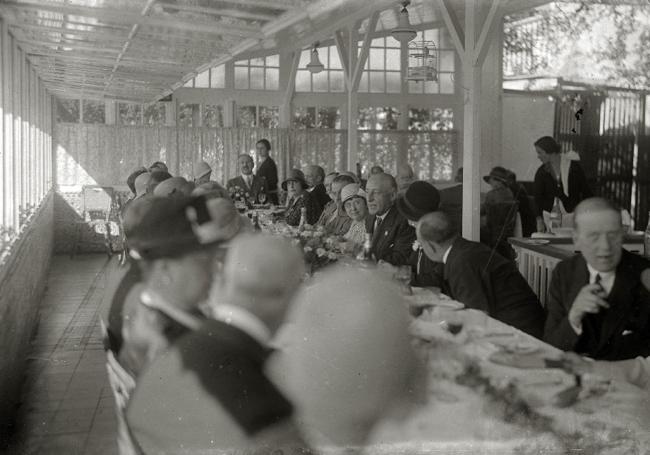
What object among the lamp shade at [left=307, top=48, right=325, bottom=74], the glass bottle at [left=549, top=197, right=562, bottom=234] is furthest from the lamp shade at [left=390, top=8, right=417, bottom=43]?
the glass bottle at [left=549, top=197, right=562, bottom=234]

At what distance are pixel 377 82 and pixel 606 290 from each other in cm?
962

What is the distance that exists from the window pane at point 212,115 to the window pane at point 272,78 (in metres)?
0.79

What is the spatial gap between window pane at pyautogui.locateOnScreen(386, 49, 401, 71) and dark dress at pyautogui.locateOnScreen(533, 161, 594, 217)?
827 cm

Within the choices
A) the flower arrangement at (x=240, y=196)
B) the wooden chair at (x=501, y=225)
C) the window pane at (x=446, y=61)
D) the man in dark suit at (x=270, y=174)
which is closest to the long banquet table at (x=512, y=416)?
the wooden chair at (x=501, y=225)

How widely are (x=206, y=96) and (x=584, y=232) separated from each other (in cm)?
941

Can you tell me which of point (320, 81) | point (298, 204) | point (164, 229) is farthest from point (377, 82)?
point (164, 229)

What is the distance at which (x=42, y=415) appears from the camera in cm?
369

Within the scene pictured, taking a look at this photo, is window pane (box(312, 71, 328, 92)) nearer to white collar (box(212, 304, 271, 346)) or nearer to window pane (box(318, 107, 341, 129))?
window pane (box(318, 107, 341, 129))

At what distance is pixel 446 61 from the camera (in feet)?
38.1

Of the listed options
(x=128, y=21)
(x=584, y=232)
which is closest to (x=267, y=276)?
(x=584, y=232)

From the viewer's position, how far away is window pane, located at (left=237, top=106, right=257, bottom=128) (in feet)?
36.8

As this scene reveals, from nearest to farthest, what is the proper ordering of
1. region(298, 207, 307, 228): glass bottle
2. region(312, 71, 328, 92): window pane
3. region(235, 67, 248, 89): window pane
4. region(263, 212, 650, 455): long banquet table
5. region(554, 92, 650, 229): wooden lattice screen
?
region(263, 212, 650, 455): long banquet table
region(554, 92, 650, 229): wooden lattice screen
region(298, 207, 307, 228): glass bottle
region(235, 67, 248, 89): window pane
region(312, 71, 328, 92): window pane

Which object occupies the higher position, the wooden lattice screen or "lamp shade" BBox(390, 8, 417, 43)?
"lamp shade" BBox(390, 8, 417, 43)

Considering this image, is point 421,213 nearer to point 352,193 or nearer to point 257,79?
point 352,193
